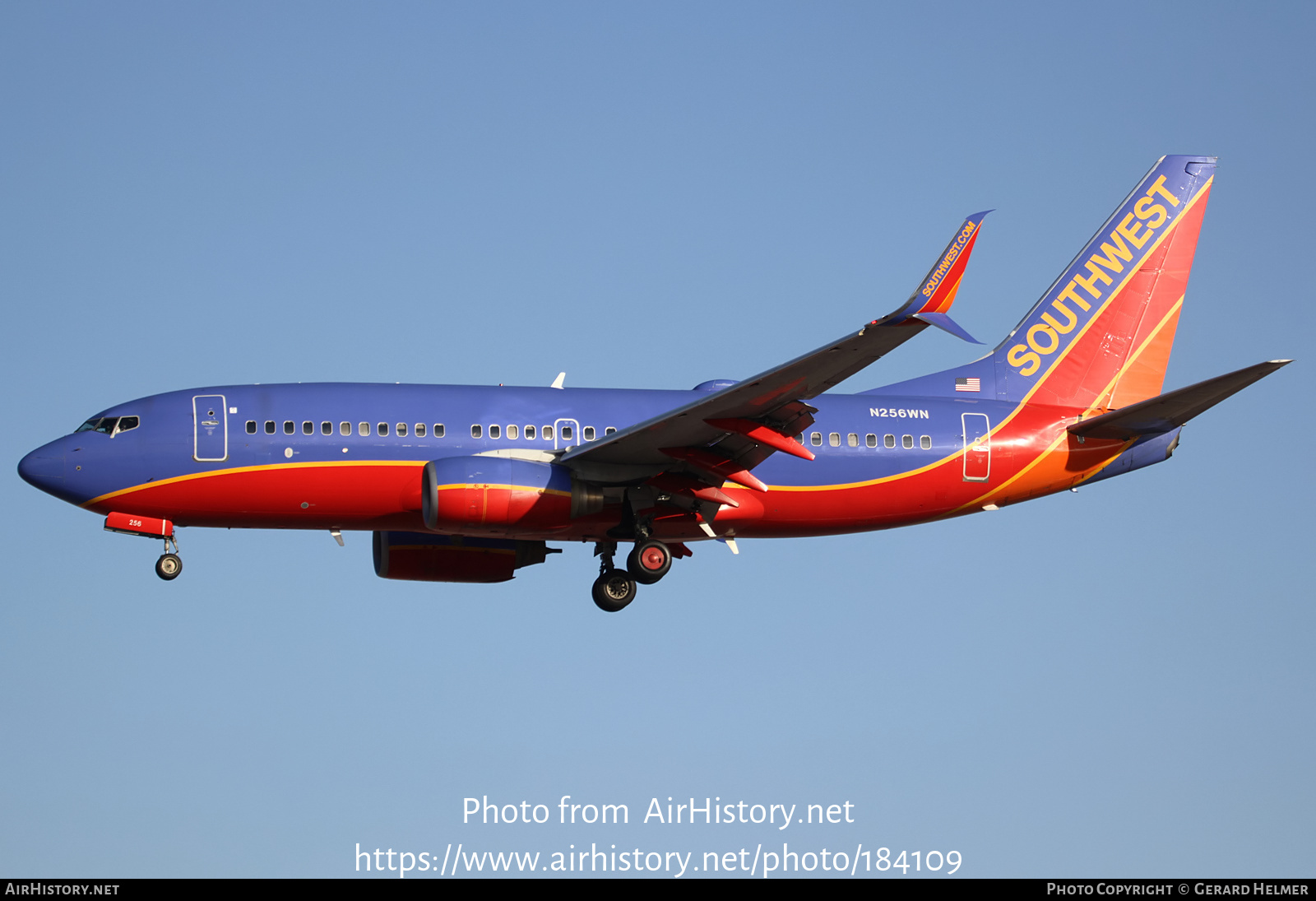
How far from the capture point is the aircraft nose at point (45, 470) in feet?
115

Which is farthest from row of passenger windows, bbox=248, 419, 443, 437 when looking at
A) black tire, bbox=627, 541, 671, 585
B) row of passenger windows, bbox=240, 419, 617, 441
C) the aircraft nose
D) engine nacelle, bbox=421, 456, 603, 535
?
black tire, bbox=627, 541, 671, 585

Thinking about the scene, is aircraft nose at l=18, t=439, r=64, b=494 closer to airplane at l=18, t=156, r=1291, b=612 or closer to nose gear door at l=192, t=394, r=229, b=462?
airplane at l=18, t=156, r=1291, b=612

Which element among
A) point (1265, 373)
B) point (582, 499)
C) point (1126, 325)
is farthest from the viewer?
point (1126, 325)

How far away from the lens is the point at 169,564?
35.8 metres

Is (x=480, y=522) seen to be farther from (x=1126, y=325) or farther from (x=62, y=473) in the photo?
(x=1126, y=325)

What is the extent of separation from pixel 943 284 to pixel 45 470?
19625 millimetres

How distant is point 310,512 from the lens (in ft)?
115

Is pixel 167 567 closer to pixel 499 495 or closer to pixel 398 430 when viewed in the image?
pixel 398 430

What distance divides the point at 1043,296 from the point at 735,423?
11.9 meters

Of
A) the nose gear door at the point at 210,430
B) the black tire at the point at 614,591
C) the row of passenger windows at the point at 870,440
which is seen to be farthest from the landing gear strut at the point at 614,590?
the nose gear door at the point at 210,430

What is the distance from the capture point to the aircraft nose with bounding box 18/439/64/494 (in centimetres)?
3512

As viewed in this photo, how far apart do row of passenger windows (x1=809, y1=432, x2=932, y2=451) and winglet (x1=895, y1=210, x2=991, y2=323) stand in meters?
9.23

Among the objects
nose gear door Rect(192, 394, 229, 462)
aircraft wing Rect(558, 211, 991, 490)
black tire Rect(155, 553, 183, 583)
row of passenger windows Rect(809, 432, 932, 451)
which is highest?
row of passenger windows Rect(809, 432, 932, 451)

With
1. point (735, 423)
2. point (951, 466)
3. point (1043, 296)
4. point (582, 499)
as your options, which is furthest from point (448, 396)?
point (1043, 296)
